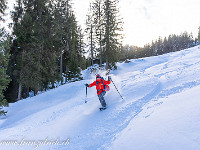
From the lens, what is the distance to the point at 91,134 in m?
4.39

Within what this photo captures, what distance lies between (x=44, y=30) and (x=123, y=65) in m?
16.8

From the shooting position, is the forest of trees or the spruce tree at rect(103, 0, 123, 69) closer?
the forest of trees

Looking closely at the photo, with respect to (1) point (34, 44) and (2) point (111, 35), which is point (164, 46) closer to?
(2) point (111, 35)

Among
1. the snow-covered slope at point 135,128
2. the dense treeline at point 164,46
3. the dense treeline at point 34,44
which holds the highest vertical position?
the dense treeline at point 164,46

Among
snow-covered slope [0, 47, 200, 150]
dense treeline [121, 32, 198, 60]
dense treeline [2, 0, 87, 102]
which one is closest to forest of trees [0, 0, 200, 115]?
dense treeline [2, 0, 87, 102]

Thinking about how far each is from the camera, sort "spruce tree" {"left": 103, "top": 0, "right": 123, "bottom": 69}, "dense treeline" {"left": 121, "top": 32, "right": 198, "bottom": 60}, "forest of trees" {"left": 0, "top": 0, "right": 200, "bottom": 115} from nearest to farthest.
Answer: "forest of trees" {"left": 0, "top": 0, "right": 200, "bottom": 115}
"spruce tree" {"left": 103, "top": 0, "right": 123, "bottom": 69}
"dense treeline" {"left": 121, "top": 32, "right": 198, "bottom": 60}

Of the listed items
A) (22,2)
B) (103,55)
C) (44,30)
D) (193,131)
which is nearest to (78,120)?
(193,131)

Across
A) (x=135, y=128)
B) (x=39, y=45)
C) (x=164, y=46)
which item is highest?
(x=164, y=46)

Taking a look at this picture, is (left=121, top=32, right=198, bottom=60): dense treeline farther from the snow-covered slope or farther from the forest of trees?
the snow-covered slope

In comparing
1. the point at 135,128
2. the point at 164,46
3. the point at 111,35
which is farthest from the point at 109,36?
the point at 164,46

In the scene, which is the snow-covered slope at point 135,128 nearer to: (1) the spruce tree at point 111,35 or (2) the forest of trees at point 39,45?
(2) the forest of trees at point 39,45

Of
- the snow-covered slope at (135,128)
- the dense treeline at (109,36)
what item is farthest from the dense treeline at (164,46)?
the snow-covered slope at (135,128)

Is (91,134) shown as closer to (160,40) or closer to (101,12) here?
(101,12)

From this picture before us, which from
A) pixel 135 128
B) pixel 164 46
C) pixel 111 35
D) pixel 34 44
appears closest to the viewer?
pixel 135 128
